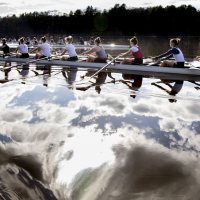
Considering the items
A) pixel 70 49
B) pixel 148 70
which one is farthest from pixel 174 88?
pixel 70 49

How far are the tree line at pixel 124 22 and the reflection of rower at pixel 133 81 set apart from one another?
85.7 meters

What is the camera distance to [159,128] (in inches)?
306

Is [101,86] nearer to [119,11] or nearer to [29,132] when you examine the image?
[29,132]

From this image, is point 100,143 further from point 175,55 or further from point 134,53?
point 134,53

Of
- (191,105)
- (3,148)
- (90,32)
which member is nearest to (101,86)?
(191,105)

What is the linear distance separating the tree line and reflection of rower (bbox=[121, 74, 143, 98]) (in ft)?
281

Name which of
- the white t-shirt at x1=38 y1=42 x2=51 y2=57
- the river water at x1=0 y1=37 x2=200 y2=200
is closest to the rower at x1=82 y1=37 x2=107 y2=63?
the white t-shirt at x1=38 y1=42 x2=51 y2=57

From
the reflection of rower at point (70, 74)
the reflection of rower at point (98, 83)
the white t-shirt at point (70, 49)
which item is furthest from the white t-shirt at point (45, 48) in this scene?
the reflection of rower at point (98, 83)

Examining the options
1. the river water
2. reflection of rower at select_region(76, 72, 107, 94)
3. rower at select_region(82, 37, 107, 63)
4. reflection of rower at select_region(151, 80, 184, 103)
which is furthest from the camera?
rower at select_region(82, 37, 107, 63)

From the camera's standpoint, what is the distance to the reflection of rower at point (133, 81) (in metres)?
12.6

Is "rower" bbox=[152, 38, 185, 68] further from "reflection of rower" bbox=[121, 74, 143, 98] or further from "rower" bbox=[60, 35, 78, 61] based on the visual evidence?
"rower" bbox=[60, 35, 78, 61]

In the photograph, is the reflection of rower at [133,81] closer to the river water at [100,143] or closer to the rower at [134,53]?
the river water at [100,143]

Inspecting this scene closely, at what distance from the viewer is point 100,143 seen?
689 cm

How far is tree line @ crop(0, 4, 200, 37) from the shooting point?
97188 mm
